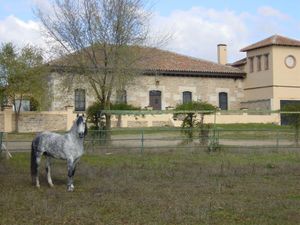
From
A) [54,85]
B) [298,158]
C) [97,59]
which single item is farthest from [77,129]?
[54,85]

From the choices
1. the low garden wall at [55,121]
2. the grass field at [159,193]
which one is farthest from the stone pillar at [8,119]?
the grass field at [159,193]

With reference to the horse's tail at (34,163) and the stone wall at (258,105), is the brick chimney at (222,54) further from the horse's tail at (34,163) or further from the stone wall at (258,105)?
the horse's tail at (34,163)

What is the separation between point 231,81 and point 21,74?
2015 cm

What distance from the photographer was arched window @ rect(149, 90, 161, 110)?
159 feet

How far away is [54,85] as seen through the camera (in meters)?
39.9

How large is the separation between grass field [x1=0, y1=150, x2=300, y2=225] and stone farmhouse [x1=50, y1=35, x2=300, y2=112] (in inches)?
1098

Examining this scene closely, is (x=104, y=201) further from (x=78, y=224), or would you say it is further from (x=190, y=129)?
(x=190, y=129)

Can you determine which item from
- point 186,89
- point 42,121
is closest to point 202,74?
point 186,89

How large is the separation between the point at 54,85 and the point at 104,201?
96.5ft

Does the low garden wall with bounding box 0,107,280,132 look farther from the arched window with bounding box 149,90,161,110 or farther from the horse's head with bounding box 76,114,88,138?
the horse's head with bounding box 76,114,88,138

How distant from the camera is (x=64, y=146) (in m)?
13.5

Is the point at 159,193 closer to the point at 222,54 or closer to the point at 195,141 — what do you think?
the point at 195,141

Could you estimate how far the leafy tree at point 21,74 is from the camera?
3944 centimetres

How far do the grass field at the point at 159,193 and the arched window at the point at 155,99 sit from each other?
27.9 metres
